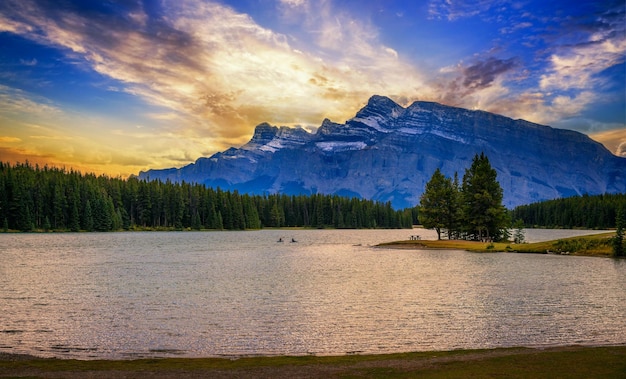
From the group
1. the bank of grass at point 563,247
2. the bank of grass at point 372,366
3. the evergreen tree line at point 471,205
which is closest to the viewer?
the bank of grass at point 372,366

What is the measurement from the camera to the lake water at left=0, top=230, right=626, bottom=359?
2653cm

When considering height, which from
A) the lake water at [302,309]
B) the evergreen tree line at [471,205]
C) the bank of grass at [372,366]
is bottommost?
the lake water at [302,309]

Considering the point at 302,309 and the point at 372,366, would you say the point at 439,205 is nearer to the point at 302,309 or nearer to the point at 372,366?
the point at 302,309

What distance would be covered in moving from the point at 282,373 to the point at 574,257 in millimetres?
76643

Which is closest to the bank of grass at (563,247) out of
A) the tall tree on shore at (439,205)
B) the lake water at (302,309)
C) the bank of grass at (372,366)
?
the tall tree on shore at (439,205)

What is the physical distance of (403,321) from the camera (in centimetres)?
3225

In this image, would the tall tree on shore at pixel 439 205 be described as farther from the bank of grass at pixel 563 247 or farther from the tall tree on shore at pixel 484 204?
the bank of grass at pixel 563 247

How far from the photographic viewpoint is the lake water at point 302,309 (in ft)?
87.0

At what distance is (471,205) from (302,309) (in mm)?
89322

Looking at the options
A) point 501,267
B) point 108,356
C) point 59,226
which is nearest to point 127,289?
point 108,356

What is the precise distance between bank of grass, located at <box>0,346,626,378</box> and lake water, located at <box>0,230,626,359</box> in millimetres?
2535

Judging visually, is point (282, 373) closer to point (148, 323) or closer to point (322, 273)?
point (148, 323)

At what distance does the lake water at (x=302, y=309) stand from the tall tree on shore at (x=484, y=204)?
46.5 m

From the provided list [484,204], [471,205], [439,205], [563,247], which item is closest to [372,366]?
[563,247]
